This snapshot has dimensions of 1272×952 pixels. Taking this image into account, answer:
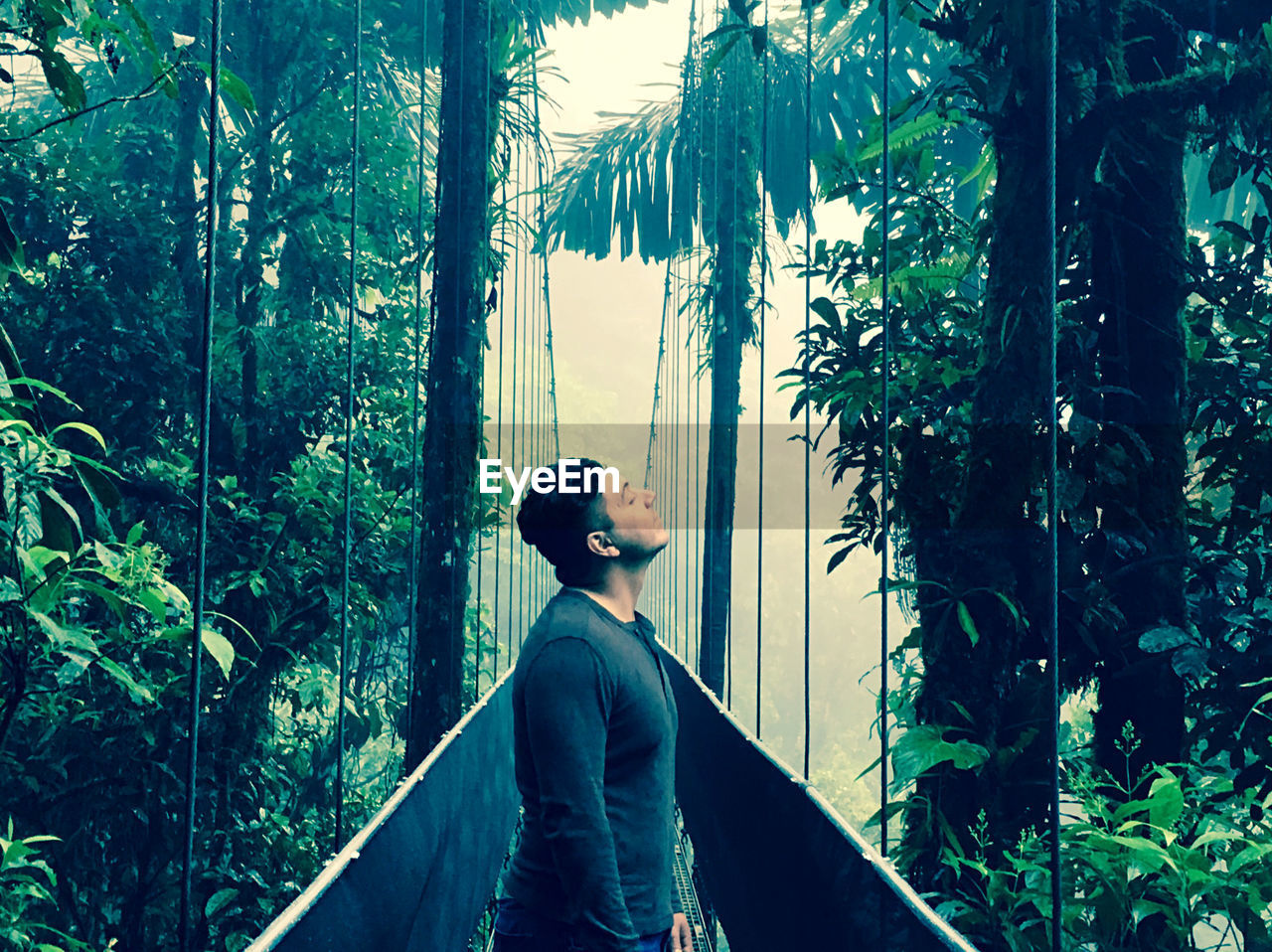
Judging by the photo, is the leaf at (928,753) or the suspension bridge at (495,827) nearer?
the suspension bridge at (495,827)

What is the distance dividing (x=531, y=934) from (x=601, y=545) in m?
0.52

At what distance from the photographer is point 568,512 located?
5.30 ft

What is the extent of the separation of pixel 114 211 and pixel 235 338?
0.96 m

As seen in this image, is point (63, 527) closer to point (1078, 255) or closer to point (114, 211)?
point (1078, 255)

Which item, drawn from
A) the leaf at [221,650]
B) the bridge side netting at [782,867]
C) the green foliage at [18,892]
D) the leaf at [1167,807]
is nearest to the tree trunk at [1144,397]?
the leaf at [1167,807]

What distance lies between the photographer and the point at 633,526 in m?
1.64

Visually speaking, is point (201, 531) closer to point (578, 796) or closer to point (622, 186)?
point (578, 796)

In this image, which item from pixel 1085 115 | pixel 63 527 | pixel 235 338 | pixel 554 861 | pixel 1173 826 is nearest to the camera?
pixel 554 861

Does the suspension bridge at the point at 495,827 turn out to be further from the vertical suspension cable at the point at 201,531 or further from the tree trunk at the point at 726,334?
the tree trunk at the point at 726,334

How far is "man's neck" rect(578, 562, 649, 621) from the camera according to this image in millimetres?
1619

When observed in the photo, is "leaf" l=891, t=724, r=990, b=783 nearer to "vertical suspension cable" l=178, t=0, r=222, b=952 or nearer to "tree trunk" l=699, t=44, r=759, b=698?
"vertical suspension cable" l=178, t=0, r=222, b=952

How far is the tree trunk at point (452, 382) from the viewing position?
14.3 ft

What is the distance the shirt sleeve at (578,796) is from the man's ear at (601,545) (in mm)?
184

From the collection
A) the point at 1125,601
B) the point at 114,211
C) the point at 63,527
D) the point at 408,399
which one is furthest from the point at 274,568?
the point at 1125,601
